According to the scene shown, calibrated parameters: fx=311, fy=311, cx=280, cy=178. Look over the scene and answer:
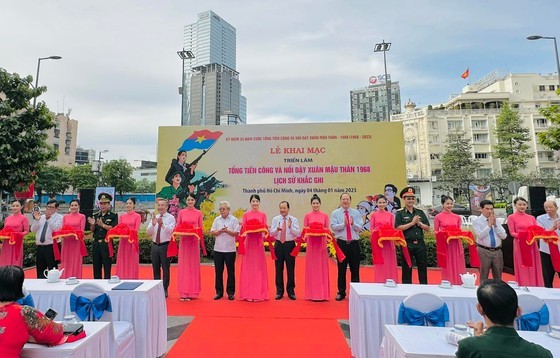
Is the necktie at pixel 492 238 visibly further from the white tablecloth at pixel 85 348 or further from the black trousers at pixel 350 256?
the white tablecloth at pixel 85 348

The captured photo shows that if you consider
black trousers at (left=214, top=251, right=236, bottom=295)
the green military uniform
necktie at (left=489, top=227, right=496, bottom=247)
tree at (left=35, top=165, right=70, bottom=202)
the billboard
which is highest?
tree at (left=35, top=165, right=70, bottom=202)

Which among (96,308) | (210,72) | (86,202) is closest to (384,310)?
(96,308)

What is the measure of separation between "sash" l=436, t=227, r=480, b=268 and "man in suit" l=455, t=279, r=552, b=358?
126 inches

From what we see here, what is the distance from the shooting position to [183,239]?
15.8 ft

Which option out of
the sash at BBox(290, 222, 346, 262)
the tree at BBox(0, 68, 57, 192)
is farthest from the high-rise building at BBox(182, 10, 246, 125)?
the sash at BBox(290, 222, 346, 262)

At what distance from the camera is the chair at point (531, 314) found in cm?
219

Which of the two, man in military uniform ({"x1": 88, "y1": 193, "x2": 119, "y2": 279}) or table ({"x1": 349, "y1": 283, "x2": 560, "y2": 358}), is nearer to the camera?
table ({"x1": 349, "y1": 283, "x2": 560, "y2": 358})

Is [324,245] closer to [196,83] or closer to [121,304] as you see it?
Result: [121,304]

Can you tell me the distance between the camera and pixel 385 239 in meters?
4.12

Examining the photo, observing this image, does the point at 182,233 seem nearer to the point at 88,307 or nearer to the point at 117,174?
the point at 88,307

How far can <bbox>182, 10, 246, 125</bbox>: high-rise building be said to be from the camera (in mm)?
37250

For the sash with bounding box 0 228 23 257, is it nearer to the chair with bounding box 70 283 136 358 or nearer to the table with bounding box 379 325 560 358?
the chair with bounding box 70 283 136 358

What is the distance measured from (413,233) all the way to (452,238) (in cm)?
52

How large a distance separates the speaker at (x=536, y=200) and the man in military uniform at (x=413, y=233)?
134 inches
